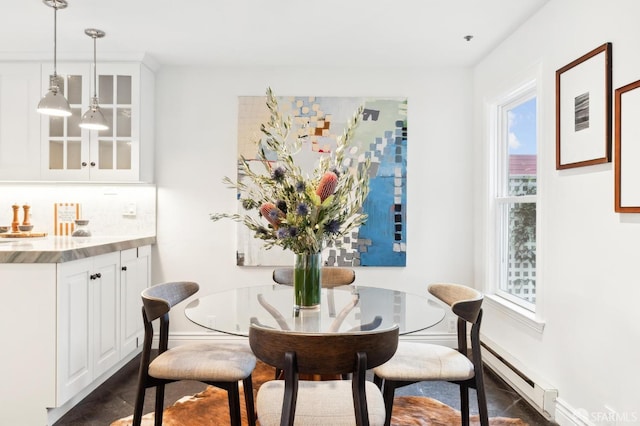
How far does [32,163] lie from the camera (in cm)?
352

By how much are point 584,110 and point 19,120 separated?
4.06 meters

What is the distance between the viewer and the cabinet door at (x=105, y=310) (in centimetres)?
282

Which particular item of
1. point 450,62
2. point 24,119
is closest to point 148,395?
point 24,119

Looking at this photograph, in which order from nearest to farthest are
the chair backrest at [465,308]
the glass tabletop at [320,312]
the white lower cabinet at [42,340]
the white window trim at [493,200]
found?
1. the glass tabletop at [320,312]
2. the chair backrest at [465,308]
3. the white lower cabinet at [42,340]
4. the white window trim at [493,200]

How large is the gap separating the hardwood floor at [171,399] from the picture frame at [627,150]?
54.8 inches

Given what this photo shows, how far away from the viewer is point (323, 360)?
142 centimetres

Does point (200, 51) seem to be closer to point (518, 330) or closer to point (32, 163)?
point (32, 163)

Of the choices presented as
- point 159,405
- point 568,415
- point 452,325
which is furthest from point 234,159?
point 568,415

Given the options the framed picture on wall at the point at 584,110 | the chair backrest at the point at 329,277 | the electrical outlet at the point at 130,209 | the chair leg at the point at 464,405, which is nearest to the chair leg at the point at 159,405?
the chair backrest at the point at 329,277

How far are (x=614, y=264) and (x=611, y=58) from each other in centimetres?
97

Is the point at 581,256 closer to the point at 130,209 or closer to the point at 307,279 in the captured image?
the point at 307,279

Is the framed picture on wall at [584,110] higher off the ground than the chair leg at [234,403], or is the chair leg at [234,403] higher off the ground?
the framed picture on wall at [584,110]

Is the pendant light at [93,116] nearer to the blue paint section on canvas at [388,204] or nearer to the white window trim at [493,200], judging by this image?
the blue paint section on canvas at [388,204]

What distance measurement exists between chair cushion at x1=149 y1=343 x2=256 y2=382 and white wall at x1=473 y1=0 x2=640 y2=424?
1714mm
